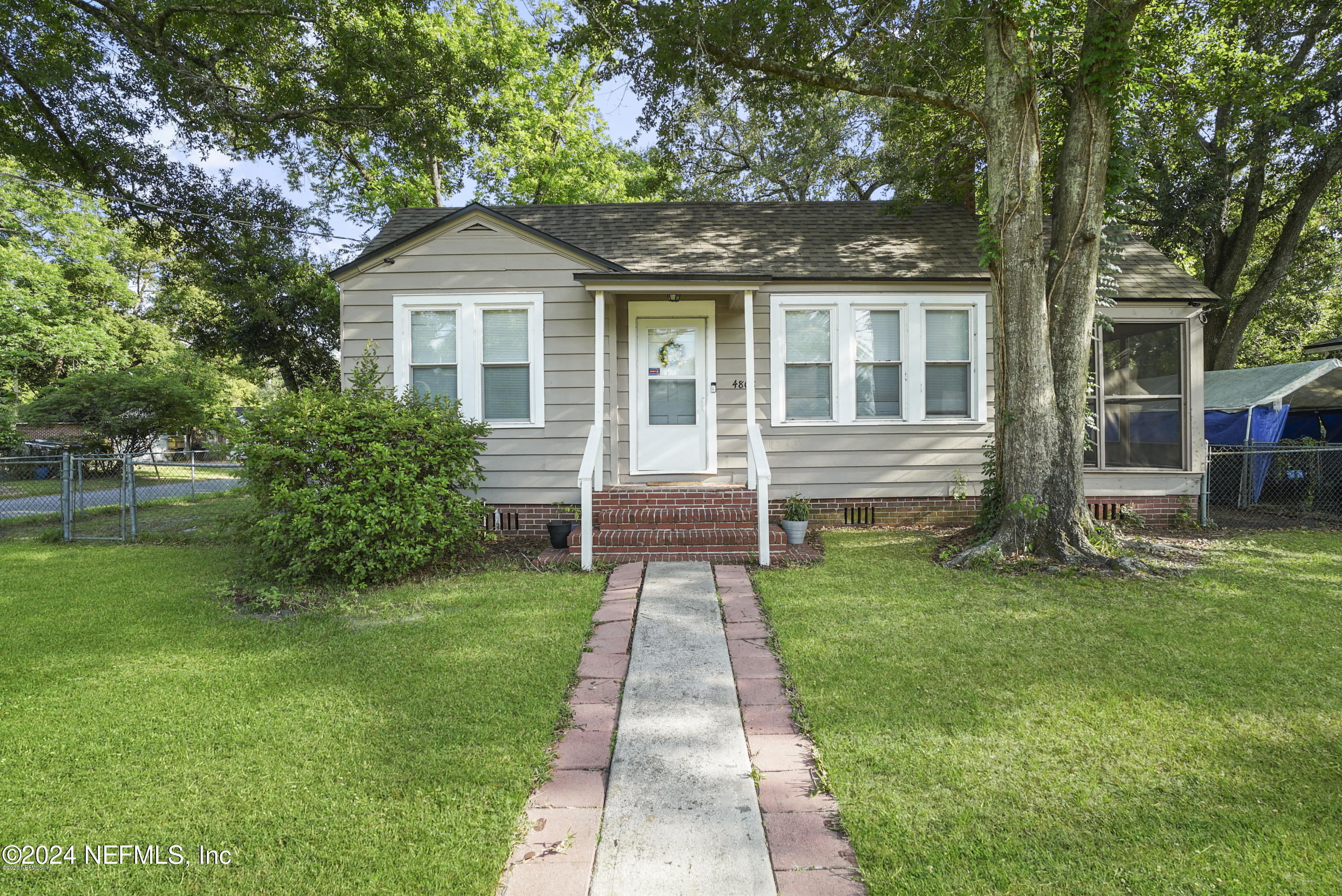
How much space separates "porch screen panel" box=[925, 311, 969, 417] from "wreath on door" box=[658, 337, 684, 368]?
3.12 metres

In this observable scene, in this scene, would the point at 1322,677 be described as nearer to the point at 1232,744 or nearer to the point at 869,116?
the point at 1232,744

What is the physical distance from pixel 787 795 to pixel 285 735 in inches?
86.6

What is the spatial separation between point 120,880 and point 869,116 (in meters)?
16.9

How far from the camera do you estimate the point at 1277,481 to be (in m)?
9.30

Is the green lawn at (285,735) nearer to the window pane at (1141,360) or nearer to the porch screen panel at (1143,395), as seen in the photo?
the porch screen panel at (1143,395)

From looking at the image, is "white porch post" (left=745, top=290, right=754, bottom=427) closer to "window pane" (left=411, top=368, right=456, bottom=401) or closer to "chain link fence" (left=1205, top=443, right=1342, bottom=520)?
"window pane" (left=411, top=368, right=456, bottom=401)

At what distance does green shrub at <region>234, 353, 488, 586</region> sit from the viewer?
16.4ft

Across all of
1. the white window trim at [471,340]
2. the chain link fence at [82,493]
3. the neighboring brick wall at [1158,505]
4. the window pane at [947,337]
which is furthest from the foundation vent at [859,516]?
the chain link fence at [82,493]

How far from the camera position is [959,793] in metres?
2.22

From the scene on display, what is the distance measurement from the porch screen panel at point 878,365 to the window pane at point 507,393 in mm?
4156

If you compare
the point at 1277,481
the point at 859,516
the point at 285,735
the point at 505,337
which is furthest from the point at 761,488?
the point at 1277,481

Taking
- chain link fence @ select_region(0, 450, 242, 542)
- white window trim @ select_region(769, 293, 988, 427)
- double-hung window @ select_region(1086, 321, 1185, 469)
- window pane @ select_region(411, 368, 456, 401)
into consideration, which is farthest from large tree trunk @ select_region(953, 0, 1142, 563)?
chain link fence @ select_region(0, 450, 242, 542)

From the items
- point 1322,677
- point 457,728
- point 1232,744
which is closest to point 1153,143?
point 1322,677

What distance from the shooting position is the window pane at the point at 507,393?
23.9 feet
